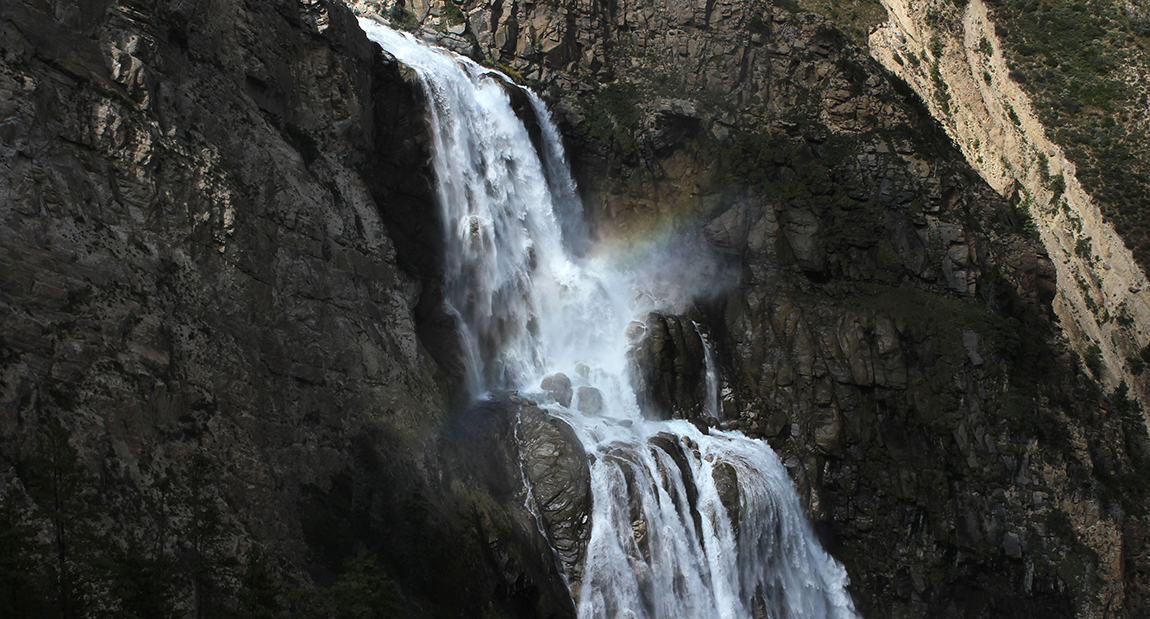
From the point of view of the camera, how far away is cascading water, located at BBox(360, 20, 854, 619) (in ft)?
85.7

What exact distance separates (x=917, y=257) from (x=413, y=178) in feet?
82.5

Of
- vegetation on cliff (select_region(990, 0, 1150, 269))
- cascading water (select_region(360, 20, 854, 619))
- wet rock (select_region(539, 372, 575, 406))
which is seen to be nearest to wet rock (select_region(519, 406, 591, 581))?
cascading water (select_region(360, 20, 854, 619))

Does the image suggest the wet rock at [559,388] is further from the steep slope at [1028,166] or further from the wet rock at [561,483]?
the steep slope at [1028,166]

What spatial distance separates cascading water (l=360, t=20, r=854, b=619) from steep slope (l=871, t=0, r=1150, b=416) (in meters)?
23.7

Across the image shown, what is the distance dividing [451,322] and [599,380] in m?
7.24

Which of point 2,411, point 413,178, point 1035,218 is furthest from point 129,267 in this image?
point 1035,218

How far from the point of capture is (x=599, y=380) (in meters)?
34.2

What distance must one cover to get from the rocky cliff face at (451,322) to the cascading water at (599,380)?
4.63ft

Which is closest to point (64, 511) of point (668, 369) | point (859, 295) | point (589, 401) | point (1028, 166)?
point (589, 401)

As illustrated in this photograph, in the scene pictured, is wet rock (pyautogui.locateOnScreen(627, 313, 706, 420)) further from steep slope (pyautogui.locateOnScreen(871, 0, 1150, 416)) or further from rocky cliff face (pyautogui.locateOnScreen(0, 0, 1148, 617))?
steep slope (pyautogui.locateOnScreen(871, 0, 1150, 416))

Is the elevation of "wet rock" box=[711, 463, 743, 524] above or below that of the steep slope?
below

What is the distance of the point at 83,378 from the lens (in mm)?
17625

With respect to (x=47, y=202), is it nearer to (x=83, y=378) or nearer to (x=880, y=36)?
(x=83, y=378)

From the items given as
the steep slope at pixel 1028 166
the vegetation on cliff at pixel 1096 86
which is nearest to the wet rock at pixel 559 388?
the steep slope at pixel 1028 166
